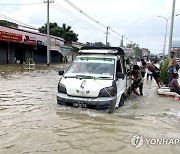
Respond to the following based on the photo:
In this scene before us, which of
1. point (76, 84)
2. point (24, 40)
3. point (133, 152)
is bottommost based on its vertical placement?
point (133, 152)

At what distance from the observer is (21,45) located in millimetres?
35750

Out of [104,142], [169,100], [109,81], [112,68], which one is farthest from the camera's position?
[169,100]

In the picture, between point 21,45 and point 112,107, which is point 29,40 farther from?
point 112,107

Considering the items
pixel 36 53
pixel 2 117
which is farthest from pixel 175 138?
pixel 36 53

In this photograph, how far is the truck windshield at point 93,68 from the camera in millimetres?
8383

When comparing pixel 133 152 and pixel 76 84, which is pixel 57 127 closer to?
pixel 76 84

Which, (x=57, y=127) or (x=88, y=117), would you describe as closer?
(x=57, y=127)

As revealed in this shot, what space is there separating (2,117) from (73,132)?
2.35 m

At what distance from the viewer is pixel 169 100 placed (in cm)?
1105

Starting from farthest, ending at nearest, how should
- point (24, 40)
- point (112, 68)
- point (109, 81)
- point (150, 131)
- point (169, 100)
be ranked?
point (24, 40) < point (169, 100) < point (112, 68) < point (109, 81) < point (150, 131)

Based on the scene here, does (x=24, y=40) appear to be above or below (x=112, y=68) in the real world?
above

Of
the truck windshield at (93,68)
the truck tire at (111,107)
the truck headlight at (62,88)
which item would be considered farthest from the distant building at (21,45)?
the truck tire at (111,107)

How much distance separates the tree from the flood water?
161 ft

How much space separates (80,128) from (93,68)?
2.67m
